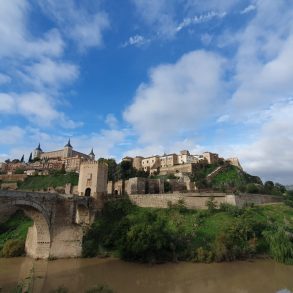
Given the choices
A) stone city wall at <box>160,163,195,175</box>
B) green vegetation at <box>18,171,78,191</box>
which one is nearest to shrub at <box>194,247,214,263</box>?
green vegetation at <box>18,171,78,191</box>

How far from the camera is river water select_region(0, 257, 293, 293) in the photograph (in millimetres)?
18500

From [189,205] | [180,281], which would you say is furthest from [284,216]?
[180,281]

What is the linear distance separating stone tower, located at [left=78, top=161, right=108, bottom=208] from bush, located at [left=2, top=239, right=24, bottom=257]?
9420 mm

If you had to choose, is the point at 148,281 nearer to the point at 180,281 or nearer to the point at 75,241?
the point at 180,281

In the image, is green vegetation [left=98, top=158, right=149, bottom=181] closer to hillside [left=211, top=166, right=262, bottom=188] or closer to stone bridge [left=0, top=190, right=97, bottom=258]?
hillside [left=211, top=166, right=262, bottom=188]

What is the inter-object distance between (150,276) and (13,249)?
13.4 metres

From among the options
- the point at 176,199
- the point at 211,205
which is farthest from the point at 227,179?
the point at 176,199

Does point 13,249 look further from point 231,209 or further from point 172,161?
point 172,161

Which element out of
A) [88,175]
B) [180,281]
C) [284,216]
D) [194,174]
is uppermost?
[194,174]

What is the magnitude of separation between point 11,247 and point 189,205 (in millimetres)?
19692

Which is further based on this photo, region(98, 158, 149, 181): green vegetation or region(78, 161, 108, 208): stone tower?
region(98, 158, 149, 181): green vegetation

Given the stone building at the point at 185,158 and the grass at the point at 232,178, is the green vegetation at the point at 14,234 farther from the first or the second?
the stone building at the point at 185,158

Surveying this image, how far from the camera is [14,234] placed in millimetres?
30984

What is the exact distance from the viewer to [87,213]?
31844 mm
